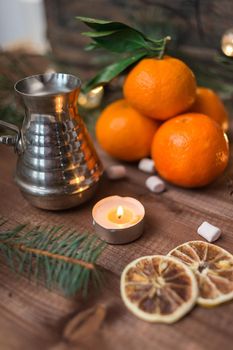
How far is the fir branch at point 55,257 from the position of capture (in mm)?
465

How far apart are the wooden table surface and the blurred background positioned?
0.30 metres

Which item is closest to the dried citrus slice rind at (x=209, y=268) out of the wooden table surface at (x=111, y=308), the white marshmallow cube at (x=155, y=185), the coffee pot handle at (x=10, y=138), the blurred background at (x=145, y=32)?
the wooden table surface at (x=111, y=308)

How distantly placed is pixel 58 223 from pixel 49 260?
11 cm

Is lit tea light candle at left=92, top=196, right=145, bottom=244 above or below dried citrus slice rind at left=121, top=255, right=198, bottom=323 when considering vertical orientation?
below

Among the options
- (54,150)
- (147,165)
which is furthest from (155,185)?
(54,150)

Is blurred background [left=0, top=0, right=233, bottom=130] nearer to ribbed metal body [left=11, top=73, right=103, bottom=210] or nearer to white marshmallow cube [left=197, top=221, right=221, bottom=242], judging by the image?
ribbed metal body [left=11, top=73, right=103, bottom=210]

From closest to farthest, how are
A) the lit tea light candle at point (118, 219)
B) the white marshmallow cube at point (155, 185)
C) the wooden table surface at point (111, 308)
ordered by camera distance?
the wooden table surface at point (111, 308) → the lit tea light candle at point (118, 219) → the white marshmallow cube at point (155, 185)

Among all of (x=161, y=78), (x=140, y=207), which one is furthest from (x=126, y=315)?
(x=161, y=78)

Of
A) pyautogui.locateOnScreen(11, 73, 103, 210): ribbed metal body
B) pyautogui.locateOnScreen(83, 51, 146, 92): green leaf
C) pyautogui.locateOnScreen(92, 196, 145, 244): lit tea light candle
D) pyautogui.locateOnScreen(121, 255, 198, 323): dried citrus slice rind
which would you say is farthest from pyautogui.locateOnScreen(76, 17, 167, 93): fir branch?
pyautogui.locateOnScreen(121, 255, 198, 323): dried citrus slice rind

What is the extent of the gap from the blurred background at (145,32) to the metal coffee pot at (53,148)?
21 centimetres

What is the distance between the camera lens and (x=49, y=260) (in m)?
0.49

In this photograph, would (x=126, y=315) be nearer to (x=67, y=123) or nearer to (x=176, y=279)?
(x=176, y=279)

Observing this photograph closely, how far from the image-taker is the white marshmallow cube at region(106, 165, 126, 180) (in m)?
0.69

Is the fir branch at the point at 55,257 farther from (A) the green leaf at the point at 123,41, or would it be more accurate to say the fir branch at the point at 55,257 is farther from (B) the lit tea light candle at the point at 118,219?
(A) the green leaf at the point at 123,41
